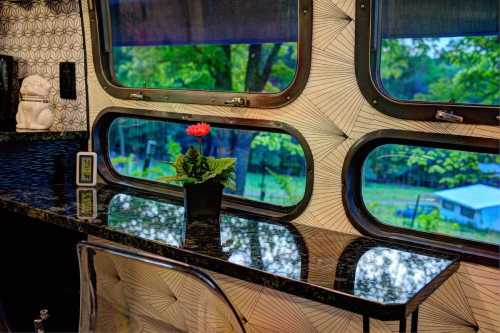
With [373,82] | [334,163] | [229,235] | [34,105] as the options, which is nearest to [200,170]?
[229,235]

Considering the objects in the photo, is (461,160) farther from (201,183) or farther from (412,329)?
(201,183)

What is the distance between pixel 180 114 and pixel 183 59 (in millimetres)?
711

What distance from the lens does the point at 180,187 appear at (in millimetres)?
2662

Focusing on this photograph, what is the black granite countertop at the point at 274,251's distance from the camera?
57.1 inches

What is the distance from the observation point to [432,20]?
5.99ft

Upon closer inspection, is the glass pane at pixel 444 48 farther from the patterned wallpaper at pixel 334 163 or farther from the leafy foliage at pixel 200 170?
the leafy foliage at pixel 200 170

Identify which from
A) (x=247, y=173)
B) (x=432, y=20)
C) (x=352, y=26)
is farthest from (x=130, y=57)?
(x=432, y=20)

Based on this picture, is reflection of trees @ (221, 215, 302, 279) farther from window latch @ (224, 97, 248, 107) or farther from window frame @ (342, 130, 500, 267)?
window latch @ (224, 97, 248, 107)

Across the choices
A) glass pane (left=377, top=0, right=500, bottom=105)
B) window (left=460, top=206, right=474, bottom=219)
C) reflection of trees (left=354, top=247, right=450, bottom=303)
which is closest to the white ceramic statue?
glass pane (left=377, top=0, right=500, bottom=105)

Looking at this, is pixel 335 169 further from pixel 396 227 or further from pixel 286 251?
pixel 286 251

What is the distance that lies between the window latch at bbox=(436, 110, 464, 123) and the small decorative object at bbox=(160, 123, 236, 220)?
2.66 ft

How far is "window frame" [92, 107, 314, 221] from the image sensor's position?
7.10ft

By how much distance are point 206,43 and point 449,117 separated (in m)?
1.27

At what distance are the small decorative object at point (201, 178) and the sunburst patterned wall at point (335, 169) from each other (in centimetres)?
37
